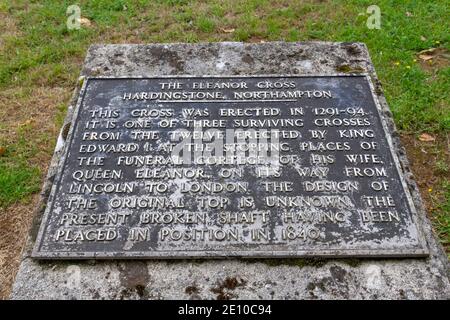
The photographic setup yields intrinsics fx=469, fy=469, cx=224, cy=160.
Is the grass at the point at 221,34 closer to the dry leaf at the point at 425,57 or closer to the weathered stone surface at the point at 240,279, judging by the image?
the dry leaf at the point at 425,57

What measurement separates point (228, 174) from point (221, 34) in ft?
11.1

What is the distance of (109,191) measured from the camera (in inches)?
120

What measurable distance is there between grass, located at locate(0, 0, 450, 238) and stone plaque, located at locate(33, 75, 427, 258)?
1.37 metres

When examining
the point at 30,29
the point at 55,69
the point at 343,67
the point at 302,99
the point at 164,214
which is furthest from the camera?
the point at 30,29

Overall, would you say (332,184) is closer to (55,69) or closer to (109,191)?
(109,191)

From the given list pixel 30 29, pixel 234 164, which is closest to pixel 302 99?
pixel 234 164

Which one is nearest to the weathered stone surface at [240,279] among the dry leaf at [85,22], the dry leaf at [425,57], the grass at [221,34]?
the grass at [221,34]

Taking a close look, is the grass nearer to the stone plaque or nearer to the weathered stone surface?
the stone plaque

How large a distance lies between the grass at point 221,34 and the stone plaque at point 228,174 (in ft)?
4.48

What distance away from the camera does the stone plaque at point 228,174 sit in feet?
9.17

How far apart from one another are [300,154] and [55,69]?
3.46 metres

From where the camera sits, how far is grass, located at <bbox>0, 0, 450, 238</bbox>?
Result: 15.8ft

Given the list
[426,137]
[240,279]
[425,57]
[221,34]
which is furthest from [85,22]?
[240,279]

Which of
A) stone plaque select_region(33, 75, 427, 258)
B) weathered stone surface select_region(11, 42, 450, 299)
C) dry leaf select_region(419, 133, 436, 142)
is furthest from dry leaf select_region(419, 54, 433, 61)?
weathered stone surface select_region(11, 42, 450, 299)
